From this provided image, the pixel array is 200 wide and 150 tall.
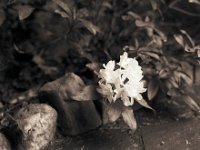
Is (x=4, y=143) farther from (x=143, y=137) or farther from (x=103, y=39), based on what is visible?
(x=103, y=39)

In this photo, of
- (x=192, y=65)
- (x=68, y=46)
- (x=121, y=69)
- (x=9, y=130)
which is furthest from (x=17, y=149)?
(x=192, y=65)

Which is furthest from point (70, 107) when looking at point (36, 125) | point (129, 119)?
point (129, 119)

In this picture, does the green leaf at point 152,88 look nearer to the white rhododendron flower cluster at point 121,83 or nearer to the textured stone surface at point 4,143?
the white rhododendron flower cluster at point 121,83

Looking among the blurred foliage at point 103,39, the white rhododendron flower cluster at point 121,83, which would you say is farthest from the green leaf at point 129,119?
the blurred foliage at point 103,39

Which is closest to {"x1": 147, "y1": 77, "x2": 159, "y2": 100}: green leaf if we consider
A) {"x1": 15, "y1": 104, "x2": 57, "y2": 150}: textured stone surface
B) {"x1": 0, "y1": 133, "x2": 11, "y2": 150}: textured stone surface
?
{"x1": 15, "y1": 104, "x2": 57, "y2": 150}: textured stone surface

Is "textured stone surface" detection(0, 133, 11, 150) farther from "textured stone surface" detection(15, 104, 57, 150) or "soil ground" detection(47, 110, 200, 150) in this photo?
→ "soil ground" detection(47, 110, 200, 150)
